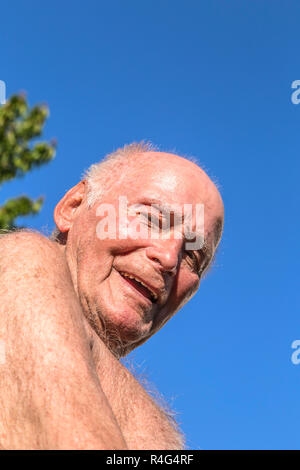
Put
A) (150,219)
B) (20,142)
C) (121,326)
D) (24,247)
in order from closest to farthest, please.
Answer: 1. (24,247)
2. (121,326)
3. (150,219)
4. (20,142)

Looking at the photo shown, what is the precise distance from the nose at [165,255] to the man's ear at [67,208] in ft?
1.64

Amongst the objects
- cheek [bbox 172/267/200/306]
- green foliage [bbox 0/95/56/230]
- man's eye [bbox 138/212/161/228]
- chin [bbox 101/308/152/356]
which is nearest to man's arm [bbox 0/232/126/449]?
chin [bbox 101/308/152/356]

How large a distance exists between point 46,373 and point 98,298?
0.85 m

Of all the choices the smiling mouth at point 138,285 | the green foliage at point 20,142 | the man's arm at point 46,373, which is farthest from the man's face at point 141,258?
the green foliage at point 20,142

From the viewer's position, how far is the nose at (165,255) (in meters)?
2.16

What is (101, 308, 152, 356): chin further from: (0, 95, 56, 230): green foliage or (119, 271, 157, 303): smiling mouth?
(0, 95, 56, 230): green foliage

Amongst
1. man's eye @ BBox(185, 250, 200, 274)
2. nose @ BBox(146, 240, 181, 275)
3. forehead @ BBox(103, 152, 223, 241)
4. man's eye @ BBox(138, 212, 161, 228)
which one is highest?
forehead @ BBox(103, 152, 223, 241)

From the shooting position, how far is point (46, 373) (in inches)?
52.3

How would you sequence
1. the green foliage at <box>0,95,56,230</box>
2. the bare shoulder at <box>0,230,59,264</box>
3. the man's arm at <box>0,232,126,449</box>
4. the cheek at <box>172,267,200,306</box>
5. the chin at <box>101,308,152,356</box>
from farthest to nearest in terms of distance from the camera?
the green foliage at <box>0,95,56,230</box> → the cheek at <box>172,267,200,306</box> → the chin at <box>101,308,152,356</box> → the bare shoulder at <box>0,230,59,264</box> → the man's arm at <box>0,232,126,449</box>

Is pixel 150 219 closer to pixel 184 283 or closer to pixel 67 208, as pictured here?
pixel 184 283

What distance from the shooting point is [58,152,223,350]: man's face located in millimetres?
2156

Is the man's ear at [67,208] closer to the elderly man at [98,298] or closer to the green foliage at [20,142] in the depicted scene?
the elderly man at [98,298]

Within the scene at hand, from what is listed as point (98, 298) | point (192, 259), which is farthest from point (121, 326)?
point (192, 259)
